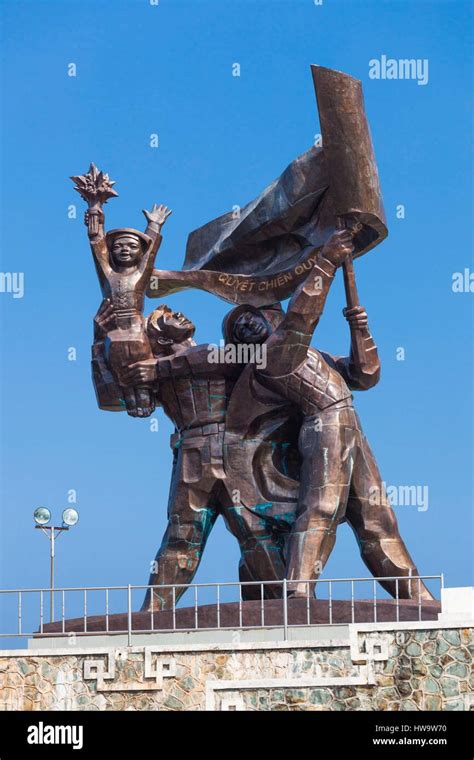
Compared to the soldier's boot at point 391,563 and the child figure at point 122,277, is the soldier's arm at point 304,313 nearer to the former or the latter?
the child figure at point 122,277

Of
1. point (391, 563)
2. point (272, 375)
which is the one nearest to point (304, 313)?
point (272, 375)

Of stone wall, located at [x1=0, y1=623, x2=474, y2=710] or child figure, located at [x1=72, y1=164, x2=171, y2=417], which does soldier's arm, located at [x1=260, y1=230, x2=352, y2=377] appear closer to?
child figure, located at [x1=72, y1=164, x2=171, y2=417]

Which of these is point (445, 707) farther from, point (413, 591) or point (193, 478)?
point (193, 478)

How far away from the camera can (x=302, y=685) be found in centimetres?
1834

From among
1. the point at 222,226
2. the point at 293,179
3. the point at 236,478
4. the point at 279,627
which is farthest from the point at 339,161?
the point at 279,627

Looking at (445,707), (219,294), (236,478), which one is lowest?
(445,707)

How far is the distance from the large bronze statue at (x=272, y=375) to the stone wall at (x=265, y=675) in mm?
1457

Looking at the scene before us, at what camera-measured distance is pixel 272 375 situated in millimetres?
20484

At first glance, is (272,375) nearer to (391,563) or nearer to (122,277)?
(122,277)

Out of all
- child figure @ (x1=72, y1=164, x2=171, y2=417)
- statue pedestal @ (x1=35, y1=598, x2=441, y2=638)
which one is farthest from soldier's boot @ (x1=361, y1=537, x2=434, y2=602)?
child figure @ (x1=72, y1=164, x2=171, y2=417)

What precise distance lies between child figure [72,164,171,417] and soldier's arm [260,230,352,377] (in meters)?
1.63

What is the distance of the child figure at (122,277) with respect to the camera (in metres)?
21.0

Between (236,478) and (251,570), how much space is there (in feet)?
3.54

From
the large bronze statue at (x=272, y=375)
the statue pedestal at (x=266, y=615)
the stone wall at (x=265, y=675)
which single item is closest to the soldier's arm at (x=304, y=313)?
the large bronze statue at (x=272, y=375)
